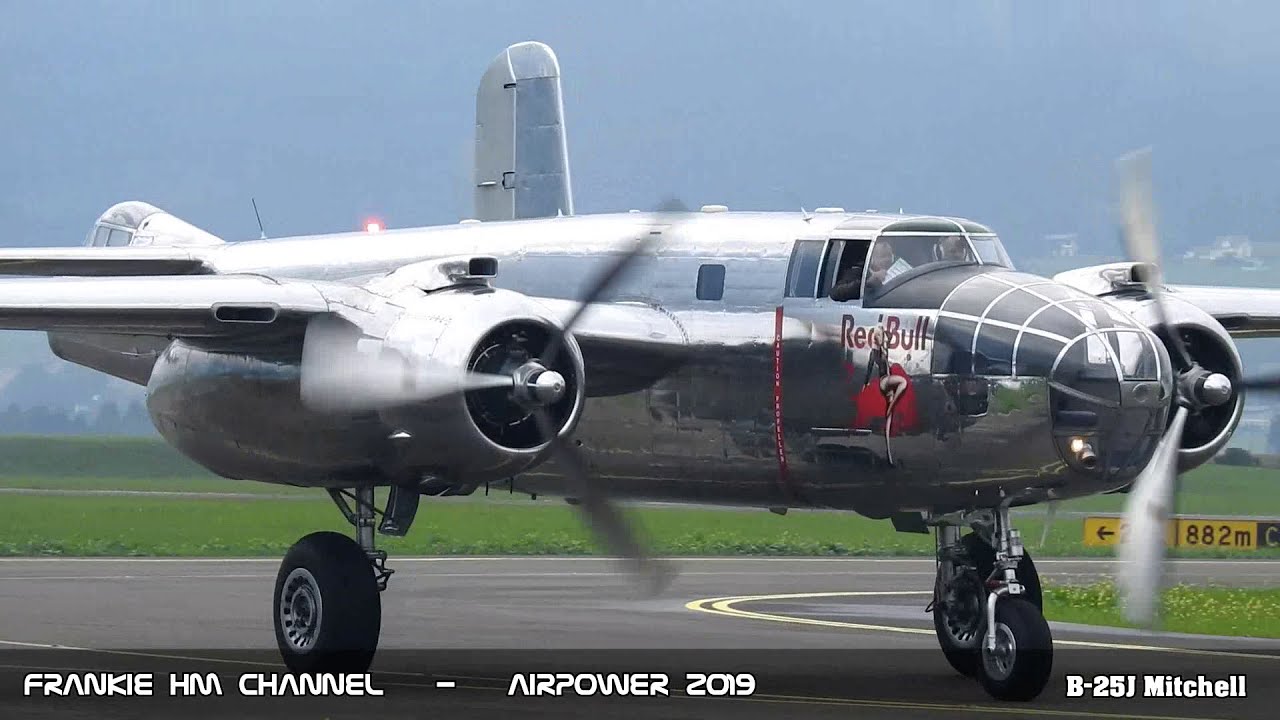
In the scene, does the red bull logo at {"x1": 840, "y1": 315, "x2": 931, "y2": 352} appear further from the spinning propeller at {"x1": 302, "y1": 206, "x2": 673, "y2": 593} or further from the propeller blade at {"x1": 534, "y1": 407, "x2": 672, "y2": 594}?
the propeller blade at {"x1": 534, "y1": 407, "x2": 672, "y2": 594}

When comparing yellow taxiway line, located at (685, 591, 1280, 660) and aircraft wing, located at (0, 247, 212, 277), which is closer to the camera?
aircraft wing, located at (0, 247, 212, 277)

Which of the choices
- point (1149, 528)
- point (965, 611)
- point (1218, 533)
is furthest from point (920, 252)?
point (1218, 533)

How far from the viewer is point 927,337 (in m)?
16.1

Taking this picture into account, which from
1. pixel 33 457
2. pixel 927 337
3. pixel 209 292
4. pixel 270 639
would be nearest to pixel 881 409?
pixel 927 337

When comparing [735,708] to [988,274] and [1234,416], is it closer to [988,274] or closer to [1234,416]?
[988,274]

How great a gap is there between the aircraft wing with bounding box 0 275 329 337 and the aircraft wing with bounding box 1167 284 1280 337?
8.18 metres

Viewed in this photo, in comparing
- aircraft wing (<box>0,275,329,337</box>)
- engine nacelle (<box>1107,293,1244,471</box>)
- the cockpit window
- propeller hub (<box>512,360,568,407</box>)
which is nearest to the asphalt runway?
engine nacelle (<box>1107,293,1244,471</box>)

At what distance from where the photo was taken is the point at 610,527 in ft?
57.6

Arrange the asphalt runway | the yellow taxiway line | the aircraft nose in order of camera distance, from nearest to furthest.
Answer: the aircraft nose < the asphalt runway < the yellow taxiway line

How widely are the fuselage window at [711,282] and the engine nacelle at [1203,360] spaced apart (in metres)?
3.74

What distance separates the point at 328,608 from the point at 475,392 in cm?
244

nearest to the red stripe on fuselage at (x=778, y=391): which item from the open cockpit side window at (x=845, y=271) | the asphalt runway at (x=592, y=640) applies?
the open cockpit side window at (x=845, y=271)

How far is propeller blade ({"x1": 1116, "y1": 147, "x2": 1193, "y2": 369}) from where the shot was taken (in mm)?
17750

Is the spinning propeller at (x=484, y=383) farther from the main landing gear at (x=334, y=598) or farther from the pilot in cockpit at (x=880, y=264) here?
the pilot in cockpit at (x=880, y=264)
